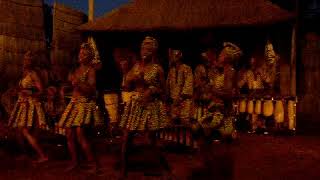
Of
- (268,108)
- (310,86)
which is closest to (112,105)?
(268,108)

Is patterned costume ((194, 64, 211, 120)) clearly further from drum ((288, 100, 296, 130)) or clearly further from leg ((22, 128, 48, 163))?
leg ((22, 128, 48, 163))

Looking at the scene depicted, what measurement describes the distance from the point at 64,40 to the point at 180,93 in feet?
17.8

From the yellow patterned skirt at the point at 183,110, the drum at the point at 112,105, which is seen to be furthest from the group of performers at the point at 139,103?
the drum at the point at 112,105

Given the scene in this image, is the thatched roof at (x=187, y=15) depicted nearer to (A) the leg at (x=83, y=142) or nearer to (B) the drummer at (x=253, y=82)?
(B) the drummer at (x=253, y=82)

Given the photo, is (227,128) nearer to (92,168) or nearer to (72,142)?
(92,168)

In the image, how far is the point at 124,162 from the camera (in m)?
6.85

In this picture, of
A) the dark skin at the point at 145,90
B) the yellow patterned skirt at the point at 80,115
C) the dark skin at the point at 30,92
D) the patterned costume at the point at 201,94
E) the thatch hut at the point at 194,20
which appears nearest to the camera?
the dark skin at the point at 145,90

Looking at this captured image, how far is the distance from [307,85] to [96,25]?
22.0ft

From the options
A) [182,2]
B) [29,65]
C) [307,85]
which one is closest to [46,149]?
[29,65]

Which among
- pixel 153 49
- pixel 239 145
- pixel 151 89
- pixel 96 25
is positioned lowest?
pixel 239 145

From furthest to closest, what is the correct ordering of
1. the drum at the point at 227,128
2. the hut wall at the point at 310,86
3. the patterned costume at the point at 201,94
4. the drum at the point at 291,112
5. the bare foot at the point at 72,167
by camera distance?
the hut wall at the point at 310,86, the drum at the point at 291,112, the bare foot at the point at 72,167, the patterned costume at the point at 201,94, the drum at the point at 227,128

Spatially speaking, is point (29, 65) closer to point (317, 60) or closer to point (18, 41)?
point (18, 41)

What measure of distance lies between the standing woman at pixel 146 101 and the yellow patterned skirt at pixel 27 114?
80.5 inches

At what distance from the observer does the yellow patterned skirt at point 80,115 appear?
7.09 m
